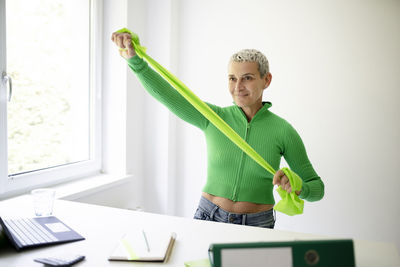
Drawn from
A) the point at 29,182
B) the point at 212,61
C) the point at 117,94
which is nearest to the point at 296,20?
the point at 212,61

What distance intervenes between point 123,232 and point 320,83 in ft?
6.71

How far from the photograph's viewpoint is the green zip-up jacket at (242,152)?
1916 mm

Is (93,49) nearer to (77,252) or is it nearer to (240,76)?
(240,76)

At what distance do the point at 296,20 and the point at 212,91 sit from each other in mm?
895

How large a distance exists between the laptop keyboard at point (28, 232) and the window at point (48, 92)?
774 mm

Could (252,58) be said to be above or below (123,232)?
above

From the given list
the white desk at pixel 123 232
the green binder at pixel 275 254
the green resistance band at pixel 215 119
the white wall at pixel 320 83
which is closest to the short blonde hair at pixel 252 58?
the green resistance band at pixel 215 119

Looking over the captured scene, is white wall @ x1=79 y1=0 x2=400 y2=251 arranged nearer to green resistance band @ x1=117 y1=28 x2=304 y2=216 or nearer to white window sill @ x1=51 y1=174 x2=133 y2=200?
white window sill @ x1=51 y1=174 x2=133 y2=200

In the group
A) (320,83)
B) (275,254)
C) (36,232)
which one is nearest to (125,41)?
(36,232)

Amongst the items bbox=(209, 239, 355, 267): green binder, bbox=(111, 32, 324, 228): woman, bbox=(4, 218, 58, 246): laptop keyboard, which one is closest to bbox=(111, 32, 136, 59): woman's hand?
bbox=(111, 32, 324, 228): woman

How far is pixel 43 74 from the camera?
2.53 metres

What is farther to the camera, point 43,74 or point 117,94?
point 117,94

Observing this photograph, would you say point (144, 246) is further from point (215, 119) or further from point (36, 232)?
point (215, 119)

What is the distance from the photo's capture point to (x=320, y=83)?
2885 mm
